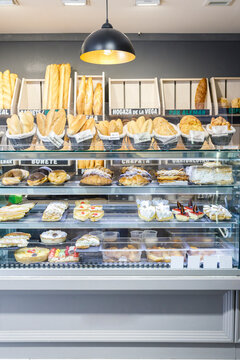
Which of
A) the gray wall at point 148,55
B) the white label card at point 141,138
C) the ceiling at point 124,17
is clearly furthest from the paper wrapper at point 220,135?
the gray wall at point 148,55

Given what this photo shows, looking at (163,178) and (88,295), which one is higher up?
(163,178)

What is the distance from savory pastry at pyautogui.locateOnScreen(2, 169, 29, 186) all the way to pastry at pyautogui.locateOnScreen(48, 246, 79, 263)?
1.65 ft

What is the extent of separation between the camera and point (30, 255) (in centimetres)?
198

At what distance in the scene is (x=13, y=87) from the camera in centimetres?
383

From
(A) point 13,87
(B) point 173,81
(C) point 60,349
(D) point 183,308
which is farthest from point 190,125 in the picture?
(A) point 13,87

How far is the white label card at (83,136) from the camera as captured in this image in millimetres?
1991

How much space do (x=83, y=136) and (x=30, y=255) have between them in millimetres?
810

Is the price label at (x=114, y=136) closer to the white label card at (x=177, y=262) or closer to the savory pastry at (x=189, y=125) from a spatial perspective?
the savory pastry at (x=189, y=125)

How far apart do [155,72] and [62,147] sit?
8.90 ft

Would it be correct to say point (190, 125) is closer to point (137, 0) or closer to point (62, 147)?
point (62, 147)

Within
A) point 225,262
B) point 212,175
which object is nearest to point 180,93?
point 212,175

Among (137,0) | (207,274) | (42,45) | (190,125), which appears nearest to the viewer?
(207,274)

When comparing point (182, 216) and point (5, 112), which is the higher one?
point (5, 112)

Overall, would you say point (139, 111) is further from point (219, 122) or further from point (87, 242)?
point (87, 242)
